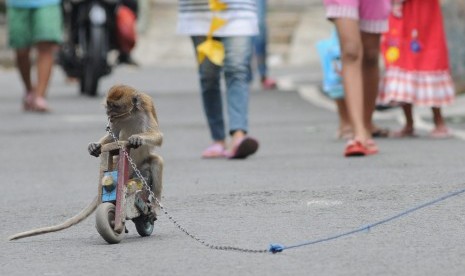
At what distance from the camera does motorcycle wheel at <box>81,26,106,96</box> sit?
650 inches

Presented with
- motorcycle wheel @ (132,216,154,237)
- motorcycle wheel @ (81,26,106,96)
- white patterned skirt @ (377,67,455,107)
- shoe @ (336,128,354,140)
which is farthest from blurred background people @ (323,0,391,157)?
motorcycle wheel @ (81,26,106,96)

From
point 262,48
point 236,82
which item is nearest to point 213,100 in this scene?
point 236,82

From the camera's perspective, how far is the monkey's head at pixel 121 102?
611 cm

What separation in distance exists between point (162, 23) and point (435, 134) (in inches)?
747

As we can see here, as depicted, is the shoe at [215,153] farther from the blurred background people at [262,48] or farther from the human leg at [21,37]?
the blurred background people at [262,48]

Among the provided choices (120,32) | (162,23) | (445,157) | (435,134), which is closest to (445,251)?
(445,157)

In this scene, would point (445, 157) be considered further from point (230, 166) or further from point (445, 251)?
point (445, 251)

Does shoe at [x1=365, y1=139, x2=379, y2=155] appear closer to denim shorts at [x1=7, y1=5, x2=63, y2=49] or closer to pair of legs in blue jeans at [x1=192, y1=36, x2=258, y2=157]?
pair of legs in blue jeans at [x1=192, y1=36, x2=258, y2=157]

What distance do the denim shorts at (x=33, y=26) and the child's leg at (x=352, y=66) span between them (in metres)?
5.37

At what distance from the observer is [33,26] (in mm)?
14359

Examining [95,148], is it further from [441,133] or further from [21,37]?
[21,37]

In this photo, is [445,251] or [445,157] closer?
[445,251]

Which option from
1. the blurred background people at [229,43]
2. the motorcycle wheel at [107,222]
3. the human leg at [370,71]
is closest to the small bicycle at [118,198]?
the motorcycle wheel at [107,222]

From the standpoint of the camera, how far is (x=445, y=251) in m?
5.53
